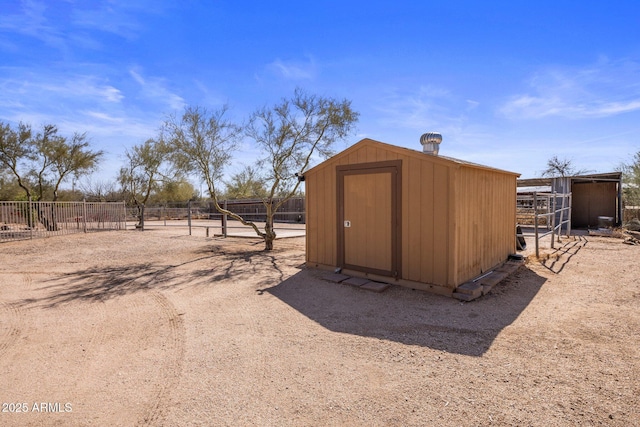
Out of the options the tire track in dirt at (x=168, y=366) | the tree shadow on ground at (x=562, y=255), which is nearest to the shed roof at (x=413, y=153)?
the tree shadow on ground at (x=562, y=255)

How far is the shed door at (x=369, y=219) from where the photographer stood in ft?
17.6

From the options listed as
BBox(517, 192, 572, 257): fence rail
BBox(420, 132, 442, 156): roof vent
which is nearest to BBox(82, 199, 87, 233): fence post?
BBox(420, 132, 442, 156): roof vent

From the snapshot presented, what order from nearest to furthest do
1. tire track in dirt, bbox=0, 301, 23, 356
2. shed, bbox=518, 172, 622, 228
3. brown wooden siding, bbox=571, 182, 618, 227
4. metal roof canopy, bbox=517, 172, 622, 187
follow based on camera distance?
tire track in dirt, bbox=0, 301, 23, 356 → metal roof canopy, bbox=517, 172, 622, 187 → shed, bbox=518, 172, 622, 228 → brown wooden siding, bbox=571, 182, 618, 227

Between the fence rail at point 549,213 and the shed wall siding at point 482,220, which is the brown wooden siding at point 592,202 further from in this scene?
the shed wall siding at point 482,220

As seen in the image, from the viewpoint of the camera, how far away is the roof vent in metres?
6.00

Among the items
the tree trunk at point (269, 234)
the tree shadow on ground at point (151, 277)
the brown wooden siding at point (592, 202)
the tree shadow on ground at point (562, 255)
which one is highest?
the brown wooden siding at point (592, 202)

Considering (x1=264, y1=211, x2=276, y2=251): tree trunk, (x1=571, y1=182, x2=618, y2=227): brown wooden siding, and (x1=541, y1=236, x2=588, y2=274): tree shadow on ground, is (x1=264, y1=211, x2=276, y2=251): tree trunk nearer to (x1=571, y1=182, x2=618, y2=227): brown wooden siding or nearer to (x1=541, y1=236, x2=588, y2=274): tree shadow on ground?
(x1=541, y1=236, x2=588, y2=274): tree shadow on ground

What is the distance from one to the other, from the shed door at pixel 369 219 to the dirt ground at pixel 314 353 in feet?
1.94

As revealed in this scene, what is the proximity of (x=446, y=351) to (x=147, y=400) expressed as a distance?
247 centimetres

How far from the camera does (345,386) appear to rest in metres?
2.58

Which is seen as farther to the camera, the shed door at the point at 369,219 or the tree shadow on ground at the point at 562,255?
the tree shadow on ground at the point at 562,255

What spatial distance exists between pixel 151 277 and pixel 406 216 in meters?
4.66

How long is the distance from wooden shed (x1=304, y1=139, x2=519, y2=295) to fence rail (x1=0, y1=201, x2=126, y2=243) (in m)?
11.1

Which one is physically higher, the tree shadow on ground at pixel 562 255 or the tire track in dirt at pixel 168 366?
the tree shadow on ground at pixel 562 255
